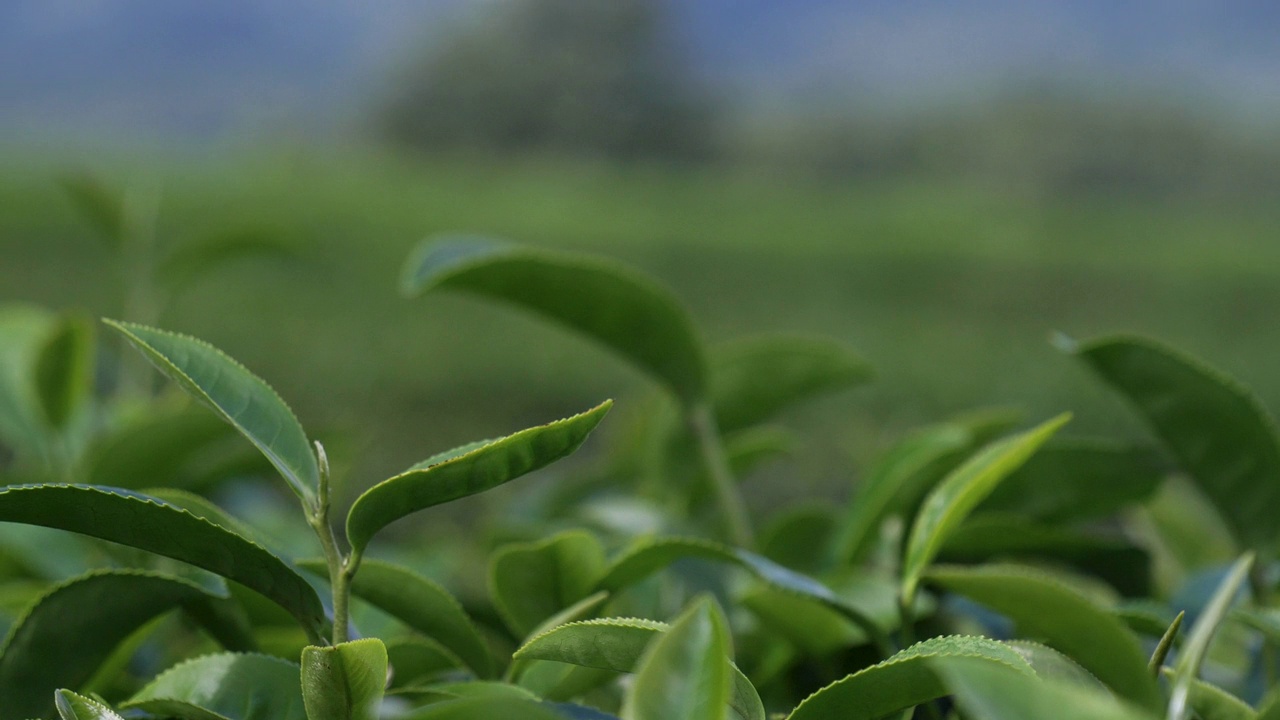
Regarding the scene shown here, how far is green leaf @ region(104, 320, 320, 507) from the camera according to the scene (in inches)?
14.4

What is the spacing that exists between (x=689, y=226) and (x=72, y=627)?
6209 millimetres

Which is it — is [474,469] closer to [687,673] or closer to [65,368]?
[687,673]

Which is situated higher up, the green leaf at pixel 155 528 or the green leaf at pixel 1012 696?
the green leaf at pixel 1012 696

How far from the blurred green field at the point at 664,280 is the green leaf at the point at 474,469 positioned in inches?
131

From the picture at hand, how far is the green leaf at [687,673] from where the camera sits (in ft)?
0.89

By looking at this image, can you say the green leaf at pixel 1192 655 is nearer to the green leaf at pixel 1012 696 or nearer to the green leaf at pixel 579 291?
the green leaf at pixel 1012 696

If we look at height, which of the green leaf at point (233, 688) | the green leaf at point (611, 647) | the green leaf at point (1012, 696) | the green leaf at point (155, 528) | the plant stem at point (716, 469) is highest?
the green leaf at point (1012, 696)

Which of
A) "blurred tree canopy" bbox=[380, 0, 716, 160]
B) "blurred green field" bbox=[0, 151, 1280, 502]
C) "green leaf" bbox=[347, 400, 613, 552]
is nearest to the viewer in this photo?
"green leaf" bbox=[347, 400, 613, 552]

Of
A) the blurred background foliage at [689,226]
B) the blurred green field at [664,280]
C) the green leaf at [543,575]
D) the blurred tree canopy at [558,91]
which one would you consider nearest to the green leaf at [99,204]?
the blurred background foliage at [689,226]

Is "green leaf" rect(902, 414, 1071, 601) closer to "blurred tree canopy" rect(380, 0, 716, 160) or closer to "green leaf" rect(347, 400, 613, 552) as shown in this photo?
"green leaf" rect(347, 400, 613, 552)

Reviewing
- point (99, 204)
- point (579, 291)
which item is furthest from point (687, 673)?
point (99, 204)

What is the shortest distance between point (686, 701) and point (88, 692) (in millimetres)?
300

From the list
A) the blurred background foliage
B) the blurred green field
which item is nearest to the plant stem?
the blurred background foliage

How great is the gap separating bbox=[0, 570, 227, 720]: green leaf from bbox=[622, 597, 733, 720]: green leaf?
21cm
